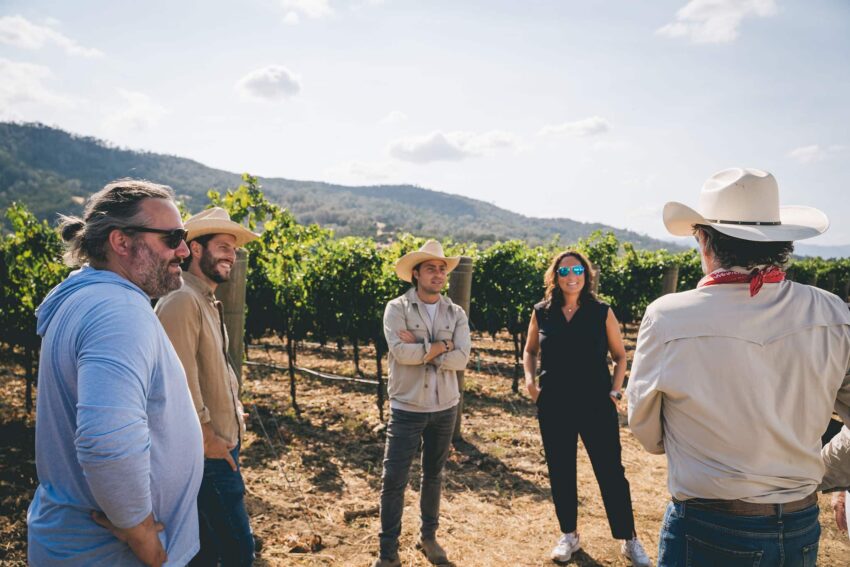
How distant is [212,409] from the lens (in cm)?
261

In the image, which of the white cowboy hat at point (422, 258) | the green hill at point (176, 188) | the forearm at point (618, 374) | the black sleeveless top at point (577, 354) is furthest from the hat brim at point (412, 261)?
the green hill at point (176, 188)

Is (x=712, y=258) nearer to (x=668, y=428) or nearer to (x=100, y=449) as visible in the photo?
(x=668, y=428)

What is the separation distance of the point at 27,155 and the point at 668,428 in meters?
146

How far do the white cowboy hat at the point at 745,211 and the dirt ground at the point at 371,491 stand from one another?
2.87m

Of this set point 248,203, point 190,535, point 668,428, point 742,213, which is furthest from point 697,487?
point 248,203

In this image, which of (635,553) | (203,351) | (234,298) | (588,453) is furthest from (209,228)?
(635,553)

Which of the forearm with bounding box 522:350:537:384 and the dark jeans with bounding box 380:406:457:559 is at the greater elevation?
the forearm with bounding box 522:350:537:384

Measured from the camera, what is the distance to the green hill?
93.4 metres

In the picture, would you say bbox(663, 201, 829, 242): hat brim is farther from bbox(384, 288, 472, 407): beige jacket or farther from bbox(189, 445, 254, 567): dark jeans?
bbox(189, 445, 254, 567): dark jeans

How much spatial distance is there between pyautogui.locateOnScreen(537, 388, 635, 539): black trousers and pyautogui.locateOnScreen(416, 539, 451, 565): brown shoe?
0.93 meters

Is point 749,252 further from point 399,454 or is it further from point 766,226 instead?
point 399,454

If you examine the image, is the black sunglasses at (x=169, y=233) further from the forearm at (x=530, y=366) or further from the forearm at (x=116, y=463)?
the forearm at (x=530, y=366)

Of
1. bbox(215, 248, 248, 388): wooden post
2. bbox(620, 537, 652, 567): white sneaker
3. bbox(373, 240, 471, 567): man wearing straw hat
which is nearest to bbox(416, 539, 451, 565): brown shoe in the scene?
bbox(373, 240, 471, 567): man wearing straw hat

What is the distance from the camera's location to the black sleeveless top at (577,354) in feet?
12.2
